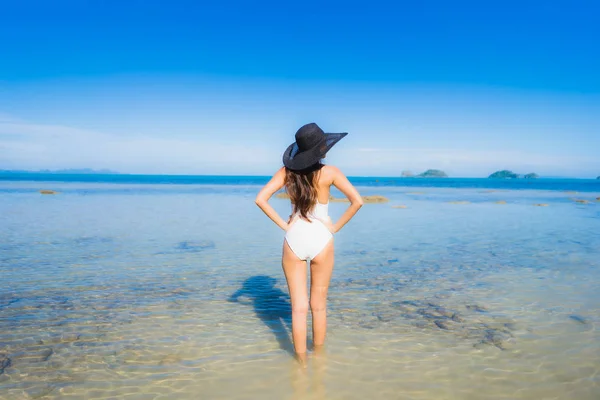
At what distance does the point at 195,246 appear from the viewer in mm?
15773

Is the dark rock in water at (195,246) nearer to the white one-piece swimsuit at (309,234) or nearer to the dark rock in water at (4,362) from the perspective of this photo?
the dark rock in water at (4,362)

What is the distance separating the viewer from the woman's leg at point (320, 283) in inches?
225

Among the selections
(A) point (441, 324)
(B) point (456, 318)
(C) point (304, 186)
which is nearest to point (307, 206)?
(C) point (304, 186)

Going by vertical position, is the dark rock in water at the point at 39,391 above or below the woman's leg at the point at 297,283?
below

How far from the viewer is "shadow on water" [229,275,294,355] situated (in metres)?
7.48

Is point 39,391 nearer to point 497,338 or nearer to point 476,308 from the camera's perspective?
point 497,338

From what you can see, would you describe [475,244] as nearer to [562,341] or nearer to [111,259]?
[562,341]

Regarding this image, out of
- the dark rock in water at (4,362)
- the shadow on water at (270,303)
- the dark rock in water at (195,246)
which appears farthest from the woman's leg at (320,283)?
the dark rock in water at (195,246)

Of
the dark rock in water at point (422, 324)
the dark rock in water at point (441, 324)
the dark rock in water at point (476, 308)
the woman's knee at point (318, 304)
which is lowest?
the dark rock in water at point (422, 324)

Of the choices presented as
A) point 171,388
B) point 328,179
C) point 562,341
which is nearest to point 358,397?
point 171,388

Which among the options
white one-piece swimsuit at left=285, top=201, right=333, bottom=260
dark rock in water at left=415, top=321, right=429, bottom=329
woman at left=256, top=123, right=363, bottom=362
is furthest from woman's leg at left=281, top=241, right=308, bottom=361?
dark rock in water at left=415, top=321, right=429, bottom=329

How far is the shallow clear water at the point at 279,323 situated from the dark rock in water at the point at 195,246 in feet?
0.68

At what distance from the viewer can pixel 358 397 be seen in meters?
5.36

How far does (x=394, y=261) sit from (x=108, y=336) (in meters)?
9.23
